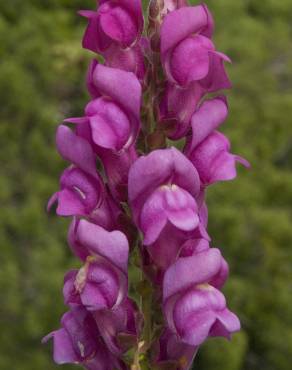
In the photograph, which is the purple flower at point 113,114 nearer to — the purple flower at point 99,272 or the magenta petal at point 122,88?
the magenta petal at point 122,88

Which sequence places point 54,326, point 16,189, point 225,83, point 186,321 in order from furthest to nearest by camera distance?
point 16,189, point 54,326, point 225,83, point 186,321

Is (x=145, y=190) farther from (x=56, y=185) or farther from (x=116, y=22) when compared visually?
(x=56, y=185)

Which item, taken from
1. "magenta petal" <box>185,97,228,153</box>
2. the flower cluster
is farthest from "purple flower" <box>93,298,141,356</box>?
"magenta petal" <box>185,97,228,153</box>

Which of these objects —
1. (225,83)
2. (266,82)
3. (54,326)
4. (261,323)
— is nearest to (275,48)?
(266,82)

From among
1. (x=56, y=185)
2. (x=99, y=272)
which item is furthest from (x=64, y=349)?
(x=56, y=185)

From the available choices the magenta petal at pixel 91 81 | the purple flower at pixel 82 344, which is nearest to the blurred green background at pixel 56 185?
the purple flower at pixel 82 344

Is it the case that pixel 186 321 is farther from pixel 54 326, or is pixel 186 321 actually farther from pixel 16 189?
pixel 16 189
